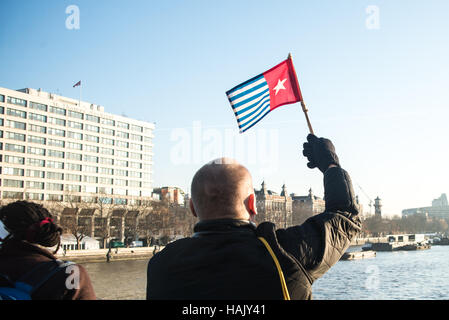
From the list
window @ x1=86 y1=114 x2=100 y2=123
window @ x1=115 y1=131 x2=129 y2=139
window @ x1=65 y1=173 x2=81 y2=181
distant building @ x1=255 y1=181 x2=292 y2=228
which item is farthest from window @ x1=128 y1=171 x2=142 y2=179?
distant building @ x1=255 y1=181 x2=292 y2=228

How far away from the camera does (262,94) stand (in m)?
5.64

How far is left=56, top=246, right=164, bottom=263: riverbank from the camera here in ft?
156

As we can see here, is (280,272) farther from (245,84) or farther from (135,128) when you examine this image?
(135,128)

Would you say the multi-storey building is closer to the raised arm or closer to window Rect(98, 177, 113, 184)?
window Rect(98, 177, 113, 184)

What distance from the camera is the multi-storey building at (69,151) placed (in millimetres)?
67875

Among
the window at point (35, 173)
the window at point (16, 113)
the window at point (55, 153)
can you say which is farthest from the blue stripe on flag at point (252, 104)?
the window at point (55, 153)

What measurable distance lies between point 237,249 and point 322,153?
102cm

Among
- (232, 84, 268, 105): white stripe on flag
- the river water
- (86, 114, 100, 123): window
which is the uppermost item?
(86, 114, 100, 123): window

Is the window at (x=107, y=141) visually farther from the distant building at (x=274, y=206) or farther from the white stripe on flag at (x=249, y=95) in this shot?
the white stripe on flag at (x=249, y=95)

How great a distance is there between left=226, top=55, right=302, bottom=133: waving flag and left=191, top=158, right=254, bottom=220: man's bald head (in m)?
3.39
